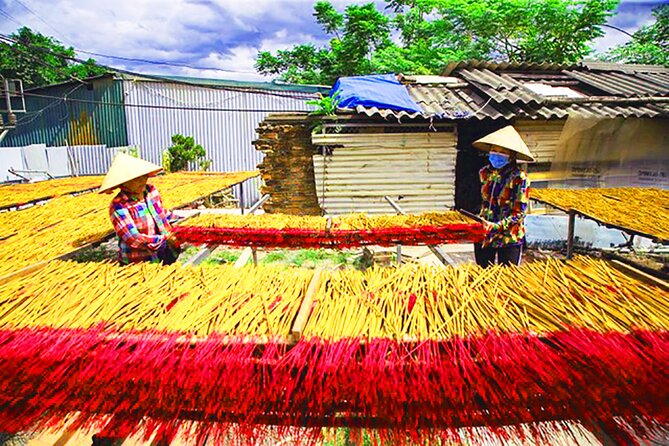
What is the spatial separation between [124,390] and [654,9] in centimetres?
2205

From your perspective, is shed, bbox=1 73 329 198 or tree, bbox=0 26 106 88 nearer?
shed, bbox=1 73 329 198

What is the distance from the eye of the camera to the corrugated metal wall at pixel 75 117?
15.9 metres

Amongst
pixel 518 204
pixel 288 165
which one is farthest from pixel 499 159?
pixel 288 165

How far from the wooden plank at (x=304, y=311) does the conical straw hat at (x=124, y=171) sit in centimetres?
206

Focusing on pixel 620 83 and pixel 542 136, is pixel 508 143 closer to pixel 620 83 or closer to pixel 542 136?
pixel 542 136

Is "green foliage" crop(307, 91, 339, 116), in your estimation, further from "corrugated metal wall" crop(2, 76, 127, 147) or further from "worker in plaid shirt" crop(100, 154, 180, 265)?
"corrugated metal wall" crop(2, 76, 127, 147)

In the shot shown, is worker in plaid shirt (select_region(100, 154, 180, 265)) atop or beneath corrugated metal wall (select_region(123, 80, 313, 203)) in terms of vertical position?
beneath

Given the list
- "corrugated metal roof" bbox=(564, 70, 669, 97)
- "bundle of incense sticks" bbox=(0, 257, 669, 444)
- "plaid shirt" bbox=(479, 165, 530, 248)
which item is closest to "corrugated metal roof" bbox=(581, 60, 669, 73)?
"corrugated metal roof" bbox=(564, 70, 669, 97)

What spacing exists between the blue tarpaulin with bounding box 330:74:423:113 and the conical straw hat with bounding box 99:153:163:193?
15.3 feet

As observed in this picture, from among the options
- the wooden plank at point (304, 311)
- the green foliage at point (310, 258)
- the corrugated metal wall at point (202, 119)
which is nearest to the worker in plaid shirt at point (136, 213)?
the wooden plank at point (304, 311)

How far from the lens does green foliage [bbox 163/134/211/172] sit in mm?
15227

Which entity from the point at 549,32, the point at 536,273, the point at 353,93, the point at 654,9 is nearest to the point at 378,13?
the point at 549,32

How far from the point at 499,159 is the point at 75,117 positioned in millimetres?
19685

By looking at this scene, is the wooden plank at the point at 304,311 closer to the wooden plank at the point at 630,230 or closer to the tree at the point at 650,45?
the wooden plank at the point at 630,230
